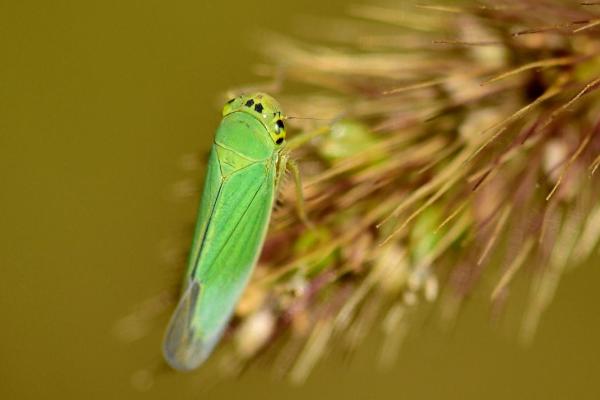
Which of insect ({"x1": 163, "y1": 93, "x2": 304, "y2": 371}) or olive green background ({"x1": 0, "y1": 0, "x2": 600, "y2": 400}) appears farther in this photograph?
olive green background ({"x1": 0, "y1": 0, "x2": 600, "y2": 400})

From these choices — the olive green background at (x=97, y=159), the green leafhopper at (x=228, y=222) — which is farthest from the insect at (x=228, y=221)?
the olive green background at (x=97, y=159)

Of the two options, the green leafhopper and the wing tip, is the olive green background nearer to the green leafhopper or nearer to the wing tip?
the green leafhopper

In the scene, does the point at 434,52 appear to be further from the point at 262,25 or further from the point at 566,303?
the point at 262,25

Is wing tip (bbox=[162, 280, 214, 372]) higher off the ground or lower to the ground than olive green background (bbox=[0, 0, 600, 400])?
lower

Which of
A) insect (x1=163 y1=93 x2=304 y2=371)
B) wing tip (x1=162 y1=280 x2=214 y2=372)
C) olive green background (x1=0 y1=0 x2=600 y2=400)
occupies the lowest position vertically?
wing tip (x1=162 y1=280 x2=214 y2=372)

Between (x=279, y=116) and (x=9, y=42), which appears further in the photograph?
(x=9, y=42)

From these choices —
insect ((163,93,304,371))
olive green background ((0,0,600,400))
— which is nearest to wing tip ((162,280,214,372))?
insect ((163,93,304,371))

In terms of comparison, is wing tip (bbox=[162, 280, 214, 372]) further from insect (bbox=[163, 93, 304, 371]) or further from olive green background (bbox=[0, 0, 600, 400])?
olive green background (bbox=[0, 0, 600, 400])

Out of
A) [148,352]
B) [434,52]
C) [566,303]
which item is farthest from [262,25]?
[434,52]
